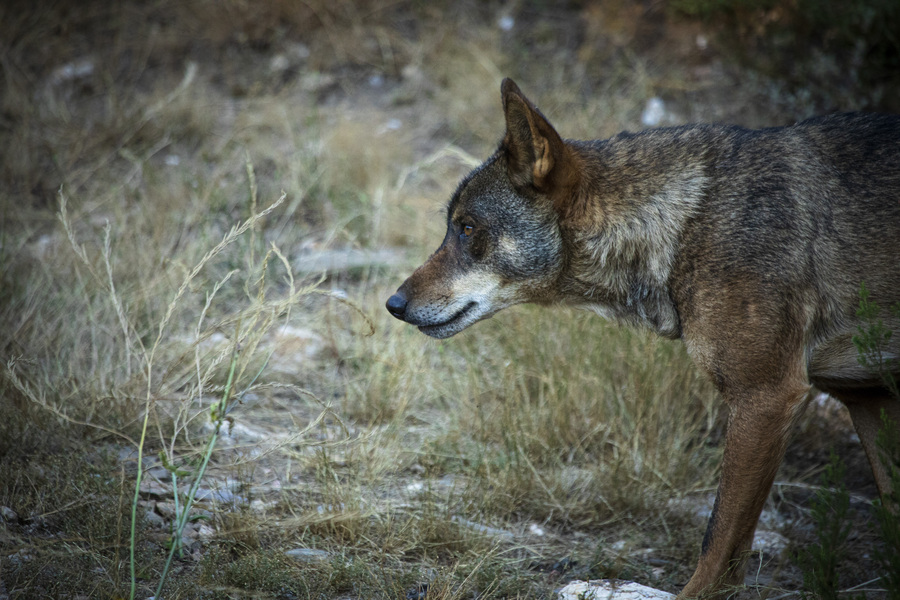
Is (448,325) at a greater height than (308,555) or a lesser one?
greater

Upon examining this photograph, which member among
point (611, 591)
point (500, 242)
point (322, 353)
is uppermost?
point (500, 242)

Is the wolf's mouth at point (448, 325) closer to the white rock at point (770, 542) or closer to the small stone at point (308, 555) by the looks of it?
the small stone at point (308, 555)

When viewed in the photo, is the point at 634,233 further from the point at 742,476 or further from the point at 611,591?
the point at 611,591

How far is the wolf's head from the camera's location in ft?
10.3

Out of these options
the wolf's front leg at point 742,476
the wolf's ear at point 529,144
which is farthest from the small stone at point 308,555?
the wolf's ear at point 529,144

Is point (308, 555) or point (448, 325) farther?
point (448, 325)

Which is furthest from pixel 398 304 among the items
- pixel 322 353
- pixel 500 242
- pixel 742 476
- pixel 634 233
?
pixel 322 353

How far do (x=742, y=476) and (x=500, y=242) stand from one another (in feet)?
4.66

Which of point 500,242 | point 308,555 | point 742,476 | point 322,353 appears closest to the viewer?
point 742,476

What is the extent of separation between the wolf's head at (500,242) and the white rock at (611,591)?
1.25 metres

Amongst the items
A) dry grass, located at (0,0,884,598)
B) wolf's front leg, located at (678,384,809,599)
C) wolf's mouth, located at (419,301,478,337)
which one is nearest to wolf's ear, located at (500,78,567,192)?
wolf's mouth, located at (419,301,478,337)

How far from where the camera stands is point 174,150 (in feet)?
25.7

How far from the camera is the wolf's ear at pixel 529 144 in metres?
2.98

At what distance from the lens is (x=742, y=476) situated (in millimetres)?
2809
